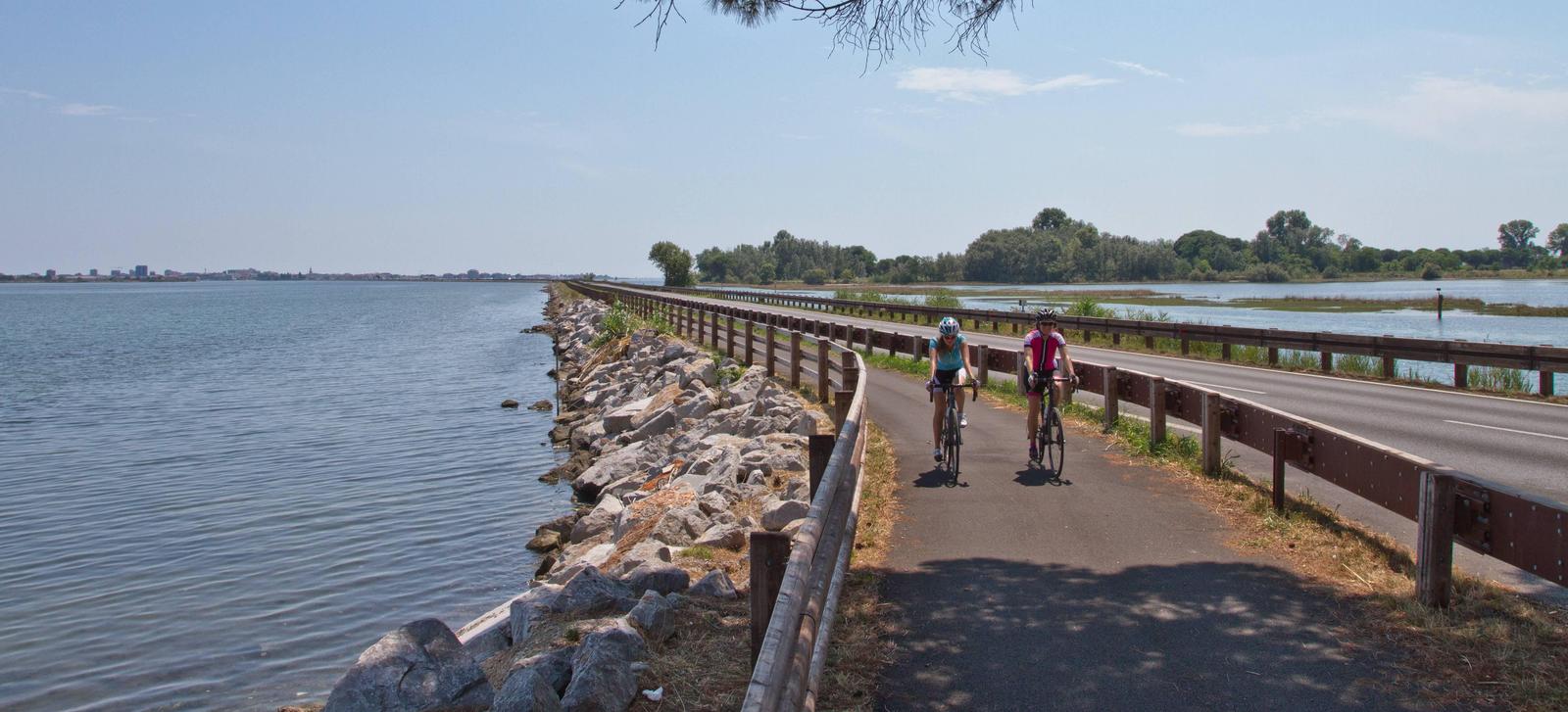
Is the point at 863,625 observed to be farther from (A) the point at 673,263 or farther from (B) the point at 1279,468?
(A) the point at 673,263

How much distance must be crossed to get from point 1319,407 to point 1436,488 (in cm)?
1069

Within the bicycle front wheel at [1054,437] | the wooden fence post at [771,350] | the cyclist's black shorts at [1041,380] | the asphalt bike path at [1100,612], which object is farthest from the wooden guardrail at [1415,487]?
the wooden fence post at [771,350]

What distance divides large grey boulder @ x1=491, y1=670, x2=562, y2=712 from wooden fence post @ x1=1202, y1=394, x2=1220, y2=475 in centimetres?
707

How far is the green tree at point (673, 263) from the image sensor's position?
146875 mm

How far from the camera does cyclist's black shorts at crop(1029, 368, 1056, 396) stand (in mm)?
10906

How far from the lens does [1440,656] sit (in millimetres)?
5508

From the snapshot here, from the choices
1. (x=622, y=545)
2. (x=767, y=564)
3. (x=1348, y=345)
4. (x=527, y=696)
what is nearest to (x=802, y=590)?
(x=767, y=564)

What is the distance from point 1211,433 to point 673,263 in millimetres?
138725

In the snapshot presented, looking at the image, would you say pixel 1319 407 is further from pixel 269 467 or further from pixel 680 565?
pixel 269 467

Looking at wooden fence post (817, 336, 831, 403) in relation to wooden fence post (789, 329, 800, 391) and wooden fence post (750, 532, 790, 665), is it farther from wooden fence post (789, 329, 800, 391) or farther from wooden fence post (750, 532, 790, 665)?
wooden fence post (750, 532, 790, 665)

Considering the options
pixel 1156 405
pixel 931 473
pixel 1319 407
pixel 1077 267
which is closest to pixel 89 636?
pixel 931 473

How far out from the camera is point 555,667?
600 centimetres

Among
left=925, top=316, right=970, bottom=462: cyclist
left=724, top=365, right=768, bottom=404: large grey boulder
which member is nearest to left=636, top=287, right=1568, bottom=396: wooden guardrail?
left=724, top=365, right=768, bottom=404: large grey boulder

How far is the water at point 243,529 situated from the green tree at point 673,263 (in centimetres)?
11299
